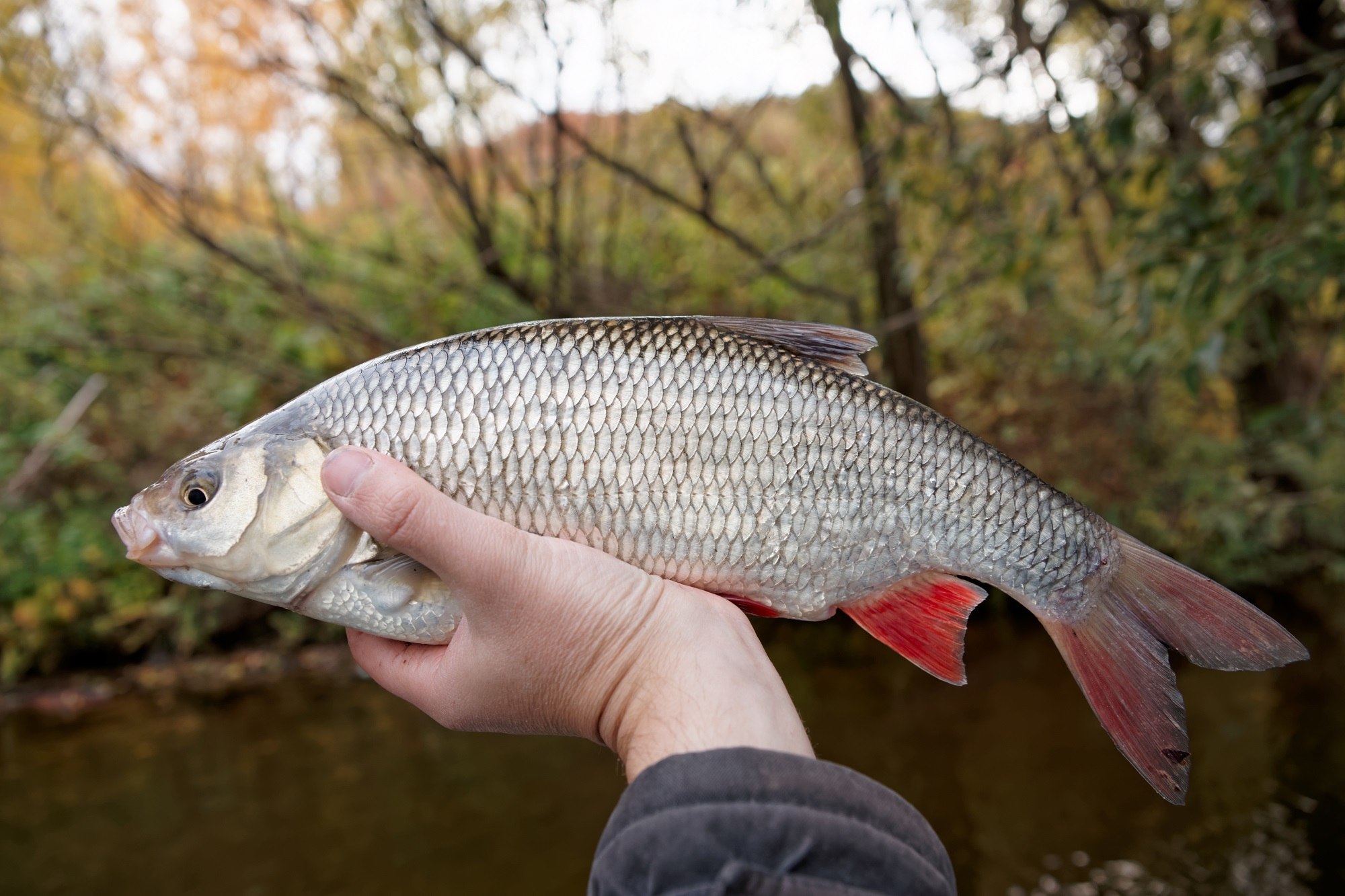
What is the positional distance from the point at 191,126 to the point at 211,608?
3974 millimetres

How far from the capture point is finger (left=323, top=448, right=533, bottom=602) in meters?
1.53

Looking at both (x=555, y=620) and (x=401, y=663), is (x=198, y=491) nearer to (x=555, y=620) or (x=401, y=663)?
(x=401, y=663)

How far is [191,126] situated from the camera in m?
6.51

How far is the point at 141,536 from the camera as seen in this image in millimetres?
1648

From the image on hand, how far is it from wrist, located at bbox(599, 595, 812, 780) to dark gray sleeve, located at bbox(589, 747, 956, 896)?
90 millimetres

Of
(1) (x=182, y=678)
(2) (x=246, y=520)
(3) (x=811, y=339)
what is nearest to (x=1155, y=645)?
(3) (x=811, y=339)

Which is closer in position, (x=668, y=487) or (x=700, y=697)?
(x=700, y=697)

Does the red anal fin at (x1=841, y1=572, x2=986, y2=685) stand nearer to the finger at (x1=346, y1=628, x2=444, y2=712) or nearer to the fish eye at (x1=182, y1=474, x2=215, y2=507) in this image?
the finger at (x1=346, y1=628, x2=444, y2=712)

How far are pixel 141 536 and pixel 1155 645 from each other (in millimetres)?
1991

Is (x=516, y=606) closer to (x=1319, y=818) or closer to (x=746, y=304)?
(x=1319, y=818)

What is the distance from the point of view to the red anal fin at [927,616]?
1804mm

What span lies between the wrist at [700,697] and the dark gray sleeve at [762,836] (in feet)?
0.29

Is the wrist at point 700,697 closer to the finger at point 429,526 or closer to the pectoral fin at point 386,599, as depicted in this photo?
the finger at point 429,526

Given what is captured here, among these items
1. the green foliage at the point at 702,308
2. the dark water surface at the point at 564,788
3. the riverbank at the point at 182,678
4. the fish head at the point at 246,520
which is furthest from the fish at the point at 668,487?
the riverbank at the point at 182,678
